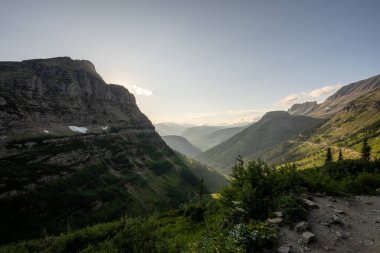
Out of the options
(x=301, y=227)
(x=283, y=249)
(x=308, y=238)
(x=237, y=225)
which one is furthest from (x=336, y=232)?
(x=237, y=225)

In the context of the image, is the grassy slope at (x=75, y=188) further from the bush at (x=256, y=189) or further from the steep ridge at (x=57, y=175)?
the bush at (x=256, y=189)

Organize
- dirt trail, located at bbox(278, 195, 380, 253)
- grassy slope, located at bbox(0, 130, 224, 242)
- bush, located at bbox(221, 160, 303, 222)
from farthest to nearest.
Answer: grassy slope, located at bbox(0, 130, 224, 242) < bush, located at bbox(221, 160, 303, 222) < dirt trail, located at bbox(278, 195, 380, 253)

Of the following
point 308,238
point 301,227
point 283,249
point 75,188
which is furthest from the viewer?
point 75,188

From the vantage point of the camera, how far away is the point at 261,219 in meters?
20.3

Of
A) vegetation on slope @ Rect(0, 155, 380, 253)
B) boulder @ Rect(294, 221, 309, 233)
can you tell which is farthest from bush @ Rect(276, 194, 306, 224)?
boulder @ Rect(294, 221, 309, 233)

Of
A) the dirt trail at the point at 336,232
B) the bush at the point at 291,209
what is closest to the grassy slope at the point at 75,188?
the bush at the point at 291,209

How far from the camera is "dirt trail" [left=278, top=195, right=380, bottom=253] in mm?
15344

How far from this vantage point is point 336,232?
17.2 metres

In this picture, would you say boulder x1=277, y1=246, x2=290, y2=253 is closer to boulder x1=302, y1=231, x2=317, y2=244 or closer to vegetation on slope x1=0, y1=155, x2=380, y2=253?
vegetation on slope x1=0, y1=155, x2=380, y2=253

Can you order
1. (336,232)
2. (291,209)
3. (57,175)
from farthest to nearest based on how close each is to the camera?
(57,175) → (291,209) → (336,232)

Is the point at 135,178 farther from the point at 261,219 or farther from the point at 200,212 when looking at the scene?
the point at 261,219

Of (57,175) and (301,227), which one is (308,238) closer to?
(301,227)

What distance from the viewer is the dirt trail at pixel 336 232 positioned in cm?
1534

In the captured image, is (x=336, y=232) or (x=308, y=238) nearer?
(x=308, y=238)
